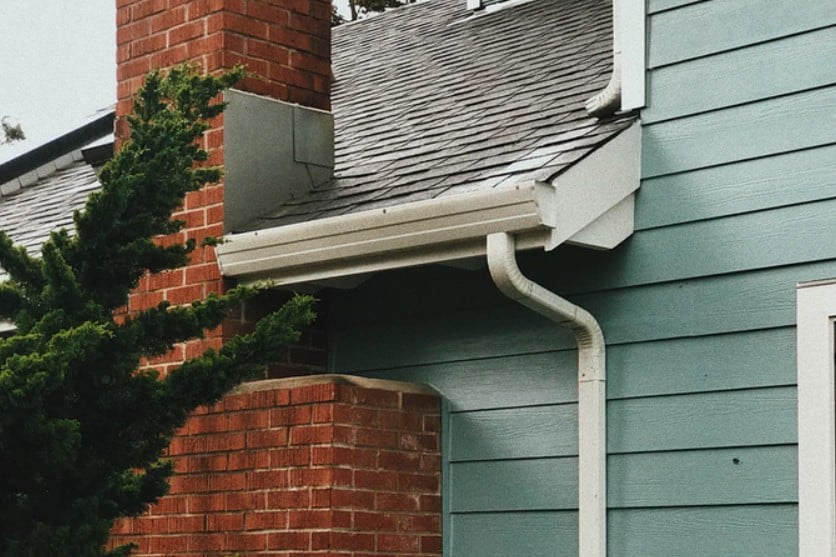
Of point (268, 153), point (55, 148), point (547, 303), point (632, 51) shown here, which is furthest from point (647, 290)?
point (55, 148)

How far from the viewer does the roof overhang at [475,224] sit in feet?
16.5

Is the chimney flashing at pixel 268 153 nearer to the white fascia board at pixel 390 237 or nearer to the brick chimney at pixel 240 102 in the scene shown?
the brick chimney at pixel 240 102

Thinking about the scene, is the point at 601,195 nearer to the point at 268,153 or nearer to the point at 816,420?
the point at 816,420

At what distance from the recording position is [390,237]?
5438mm

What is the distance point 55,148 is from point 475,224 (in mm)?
5232

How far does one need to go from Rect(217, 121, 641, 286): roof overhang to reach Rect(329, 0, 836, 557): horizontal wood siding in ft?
0.46

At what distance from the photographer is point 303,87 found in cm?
679

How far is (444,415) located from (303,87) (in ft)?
5.89

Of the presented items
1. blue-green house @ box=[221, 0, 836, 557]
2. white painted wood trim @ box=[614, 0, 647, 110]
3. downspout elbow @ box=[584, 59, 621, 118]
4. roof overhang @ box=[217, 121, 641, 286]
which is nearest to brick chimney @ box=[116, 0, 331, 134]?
blue-green house @ box=[221, 0, 836, 557]

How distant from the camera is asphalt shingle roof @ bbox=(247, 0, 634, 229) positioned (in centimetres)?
563

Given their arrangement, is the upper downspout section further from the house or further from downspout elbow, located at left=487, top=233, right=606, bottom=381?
downspout elbow, located at left=487, top=233, right=606, bottom=381

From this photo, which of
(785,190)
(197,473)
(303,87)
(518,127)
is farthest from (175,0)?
(785,190)

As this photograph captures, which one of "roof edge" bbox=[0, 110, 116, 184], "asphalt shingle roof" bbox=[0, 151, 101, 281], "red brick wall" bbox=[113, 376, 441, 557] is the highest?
"roof edge" bbox=[0, 110, 116, 184]

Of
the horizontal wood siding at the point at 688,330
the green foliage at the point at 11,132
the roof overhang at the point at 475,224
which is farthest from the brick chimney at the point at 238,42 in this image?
the green foliage at the point at 11,132
